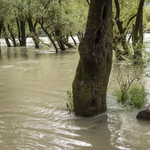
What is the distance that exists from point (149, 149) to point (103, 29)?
257 cm

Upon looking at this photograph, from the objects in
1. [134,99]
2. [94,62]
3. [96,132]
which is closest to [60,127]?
[96,132]

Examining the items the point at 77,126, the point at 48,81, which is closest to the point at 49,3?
the point at 48,81

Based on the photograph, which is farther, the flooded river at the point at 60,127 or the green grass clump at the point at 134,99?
the green grass clump at the point at 134,99

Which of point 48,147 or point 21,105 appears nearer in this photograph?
point 48,147

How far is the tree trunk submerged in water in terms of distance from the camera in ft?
12.5

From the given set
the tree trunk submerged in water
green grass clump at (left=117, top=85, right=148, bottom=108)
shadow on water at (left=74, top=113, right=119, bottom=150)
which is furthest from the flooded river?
the tree trunk submerged in water

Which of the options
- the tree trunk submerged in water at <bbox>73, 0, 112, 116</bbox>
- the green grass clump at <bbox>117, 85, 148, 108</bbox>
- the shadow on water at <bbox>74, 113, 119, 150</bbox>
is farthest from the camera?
the green grass clump at <bbox>117, 85, 148, 108</bbox>

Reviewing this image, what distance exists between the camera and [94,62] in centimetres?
403

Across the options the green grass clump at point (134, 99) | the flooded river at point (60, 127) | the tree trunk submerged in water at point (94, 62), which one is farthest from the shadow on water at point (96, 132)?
the green grass clump at point (134, 99)

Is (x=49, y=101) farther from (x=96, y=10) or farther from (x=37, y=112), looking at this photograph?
(x=96, y=10)

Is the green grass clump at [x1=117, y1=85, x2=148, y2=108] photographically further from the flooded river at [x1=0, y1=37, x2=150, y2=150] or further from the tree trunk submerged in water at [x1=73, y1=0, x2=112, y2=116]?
the tree trunk submerged in water at [x1=73, y1=0, x2=112, y2=116]

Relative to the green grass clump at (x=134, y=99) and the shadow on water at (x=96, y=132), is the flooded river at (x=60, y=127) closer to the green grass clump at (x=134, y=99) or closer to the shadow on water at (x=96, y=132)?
the shadow on water at (x=96, y=132)

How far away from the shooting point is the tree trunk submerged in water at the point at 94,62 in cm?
380

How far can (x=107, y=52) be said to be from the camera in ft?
13.7
